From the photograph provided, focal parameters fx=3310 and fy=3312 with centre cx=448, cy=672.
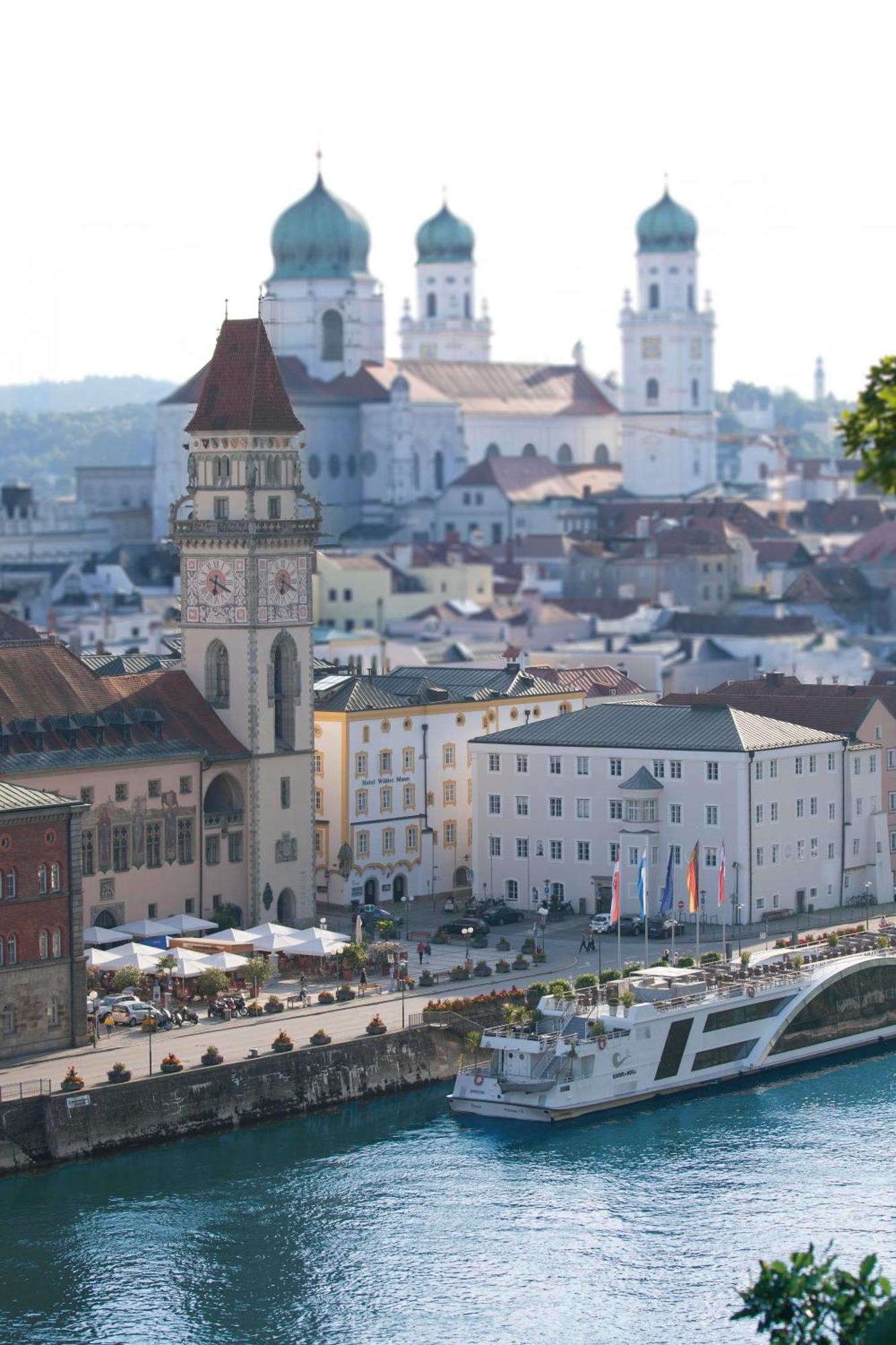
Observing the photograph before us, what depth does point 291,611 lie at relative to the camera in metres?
97.9

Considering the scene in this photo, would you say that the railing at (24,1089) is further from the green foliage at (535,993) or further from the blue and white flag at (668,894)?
the blue and white flag at (668,894)

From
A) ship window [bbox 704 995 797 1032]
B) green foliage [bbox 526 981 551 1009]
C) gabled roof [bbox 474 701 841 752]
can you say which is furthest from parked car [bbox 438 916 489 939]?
ship window [bbox 704 995 797 1032]

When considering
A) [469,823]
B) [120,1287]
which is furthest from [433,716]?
[120,1287]

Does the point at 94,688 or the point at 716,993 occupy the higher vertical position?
the point at 94,688

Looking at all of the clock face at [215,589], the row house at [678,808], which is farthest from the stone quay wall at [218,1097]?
the clock face at [215,589]

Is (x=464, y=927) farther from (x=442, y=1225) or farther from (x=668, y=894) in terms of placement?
(x=442, y=1225)

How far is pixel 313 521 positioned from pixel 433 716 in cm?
1121

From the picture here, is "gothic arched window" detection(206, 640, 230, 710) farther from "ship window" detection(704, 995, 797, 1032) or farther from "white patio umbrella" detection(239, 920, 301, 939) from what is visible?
"ship window" detection(704, 995, 797, 1032)

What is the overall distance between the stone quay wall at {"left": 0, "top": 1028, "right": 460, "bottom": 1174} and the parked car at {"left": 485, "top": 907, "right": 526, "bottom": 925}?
16.2m

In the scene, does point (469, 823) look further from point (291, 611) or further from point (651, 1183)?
point (651, 1183)

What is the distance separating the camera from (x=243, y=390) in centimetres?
9694

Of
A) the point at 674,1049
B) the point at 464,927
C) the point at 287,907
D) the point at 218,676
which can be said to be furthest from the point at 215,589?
the point at 674,1049

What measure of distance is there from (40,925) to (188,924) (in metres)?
13.4

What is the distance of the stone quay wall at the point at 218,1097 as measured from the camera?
73000 mm
